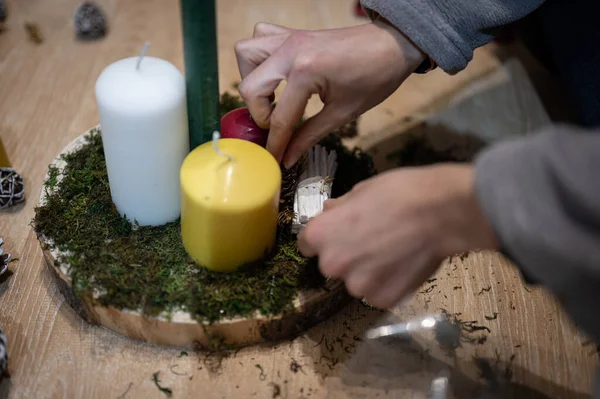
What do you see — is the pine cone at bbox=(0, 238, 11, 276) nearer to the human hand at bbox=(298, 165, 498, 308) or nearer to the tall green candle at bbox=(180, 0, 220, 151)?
the tall green candle at bbox=(180, 0, 220, 151)

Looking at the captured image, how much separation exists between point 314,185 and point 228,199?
0.18 m

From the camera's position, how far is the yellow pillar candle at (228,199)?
0.66 metres

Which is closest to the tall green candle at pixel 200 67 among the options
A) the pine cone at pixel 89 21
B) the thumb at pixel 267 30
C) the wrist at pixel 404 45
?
the thumb at pixel 267 30

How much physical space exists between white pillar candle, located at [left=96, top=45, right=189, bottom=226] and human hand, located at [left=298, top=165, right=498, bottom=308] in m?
0.21

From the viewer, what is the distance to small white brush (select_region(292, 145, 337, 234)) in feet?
2.53

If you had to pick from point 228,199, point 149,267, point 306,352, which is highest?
point 228,199

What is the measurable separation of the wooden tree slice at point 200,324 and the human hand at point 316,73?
7.6 inches

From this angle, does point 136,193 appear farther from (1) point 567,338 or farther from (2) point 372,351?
(1) point 567,338

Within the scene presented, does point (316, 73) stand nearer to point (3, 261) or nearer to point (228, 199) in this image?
point (228, 199)

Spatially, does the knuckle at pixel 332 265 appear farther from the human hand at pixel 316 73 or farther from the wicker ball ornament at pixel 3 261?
the wicker ball ornament at pixel 3 261

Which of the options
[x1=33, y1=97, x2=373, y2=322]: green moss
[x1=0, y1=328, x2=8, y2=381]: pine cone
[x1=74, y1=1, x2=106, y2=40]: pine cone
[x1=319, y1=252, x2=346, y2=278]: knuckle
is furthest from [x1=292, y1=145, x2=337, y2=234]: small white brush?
[x1=74, y1=1, x2=106, y2=40]: pine cone

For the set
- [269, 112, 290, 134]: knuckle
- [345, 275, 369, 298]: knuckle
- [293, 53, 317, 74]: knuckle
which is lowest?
[345, 275, 369, 298]: knuckle

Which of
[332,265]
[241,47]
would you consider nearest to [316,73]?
[241,47]

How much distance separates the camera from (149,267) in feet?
2.38
